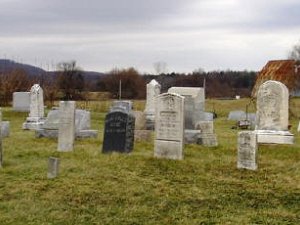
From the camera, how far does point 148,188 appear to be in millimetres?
10086

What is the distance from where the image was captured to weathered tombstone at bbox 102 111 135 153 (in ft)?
46.9

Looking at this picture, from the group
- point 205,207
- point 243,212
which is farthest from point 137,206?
point 243,212

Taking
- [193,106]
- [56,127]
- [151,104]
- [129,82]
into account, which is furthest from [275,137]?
[129,82]

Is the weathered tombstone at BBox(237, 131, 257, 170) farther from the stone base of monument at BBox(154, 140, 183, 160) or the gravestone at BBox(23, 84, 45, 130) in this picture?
the gravestone at BBox(23, 84, 45, 130)

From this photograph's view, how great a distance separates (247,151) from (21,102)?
21239mm

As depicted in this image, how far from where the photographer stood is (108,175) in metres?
11.3

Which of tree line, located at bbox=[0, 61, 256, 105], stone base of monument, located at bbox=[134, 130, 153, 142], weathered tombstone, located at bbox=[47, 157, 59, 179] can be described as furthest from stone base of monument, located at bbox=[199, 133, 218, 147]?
tree line, located at bbox=[0, 61, 256, 105]

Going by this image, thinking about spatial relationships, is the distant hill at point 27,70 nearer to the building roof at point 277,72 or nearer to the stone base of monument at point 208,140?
the building roof at point 277,72

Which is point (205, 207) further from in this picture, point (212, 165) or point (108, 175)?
point (212, 165)

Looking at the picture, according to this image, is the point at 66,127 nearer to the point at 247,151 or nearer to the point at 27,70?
the point at 247,151

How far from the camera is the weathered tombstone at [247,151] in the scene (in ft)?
40.2

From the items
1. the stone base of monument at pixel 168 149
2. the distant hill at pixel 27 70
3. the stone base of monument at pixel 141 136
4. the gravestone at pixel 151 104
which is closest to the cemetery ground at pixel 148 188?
the stone base of monument at pixel 168 149

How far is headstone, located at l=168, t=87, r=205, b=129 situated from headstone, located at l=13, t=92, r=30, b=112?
47.2ft

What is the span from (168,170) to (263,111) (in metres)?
A: 4.80
